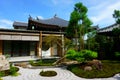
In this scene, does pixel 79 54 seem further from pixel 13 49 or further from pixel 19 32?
pixel 13 49

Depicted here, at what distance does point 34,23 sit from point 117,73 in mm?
16409

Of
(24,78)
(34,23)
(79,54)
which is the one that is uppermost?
(34,23)

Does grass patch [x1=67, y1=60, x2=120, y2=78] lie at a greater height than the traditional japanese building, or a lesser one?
lesser

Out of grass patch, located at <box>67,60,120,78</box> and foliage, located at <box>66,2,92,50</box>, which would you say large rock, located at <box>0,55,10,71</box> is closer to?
grass patch, located at <box>67,60,120,78</box>

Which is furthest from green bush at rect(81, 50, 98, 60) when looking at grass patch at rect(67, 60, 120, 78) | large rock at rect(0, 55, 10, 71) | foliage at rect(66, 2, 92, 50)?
large rock at rect(0, 55, 10, 71)

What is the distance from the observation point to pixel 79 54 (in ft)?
51.9

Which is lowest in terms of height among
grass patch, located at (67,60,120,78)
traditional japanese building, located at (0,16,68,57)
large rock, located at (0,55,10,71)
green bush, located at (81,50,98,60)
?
grass patch, located at (67,60,120,78)

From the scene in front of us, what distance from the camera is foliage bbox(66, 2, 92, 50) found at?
1716 centimetres

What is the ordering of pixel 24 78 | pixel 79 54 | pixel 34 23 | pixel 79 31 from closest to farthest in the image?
1. pixel 24 78
2. pixel 79 54
3. pixel 79 31
4. pixel 34 23

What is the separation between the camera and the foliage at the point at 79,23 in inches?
675

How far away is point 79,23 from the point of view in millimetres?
17547

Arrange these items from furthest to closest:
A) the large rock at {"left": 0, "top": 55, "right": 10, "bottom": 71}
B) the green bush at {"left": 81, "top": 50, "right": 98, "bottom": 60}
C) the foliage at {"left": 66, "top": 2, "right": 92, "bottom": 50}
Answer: the foliage at {"left": 66, "top": 2, "right": 92, "bottom": 50} → the green bush at {"left": 81, "top": 50, "right": 98, "bottom": 60} → the large rock at {"left": 0, "top": 55, "right": 10, "bottom": 71}

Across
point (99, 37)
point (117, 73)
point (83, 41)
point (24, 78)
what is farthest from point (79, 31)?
point (24, 78)

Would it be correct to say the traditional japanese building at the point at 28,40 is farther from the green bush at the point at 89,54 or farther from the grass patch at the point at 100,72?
the grass patch at the point at 100,72
